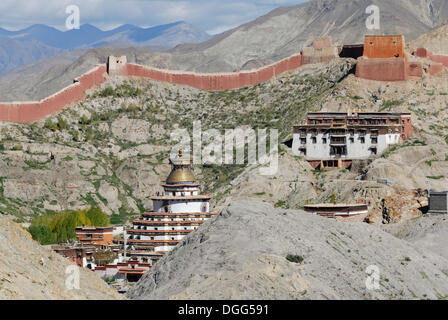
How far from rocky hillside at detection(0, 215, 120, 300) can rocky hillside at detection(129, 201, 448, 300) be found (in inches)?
164

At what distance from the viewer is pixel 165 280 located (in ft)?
223

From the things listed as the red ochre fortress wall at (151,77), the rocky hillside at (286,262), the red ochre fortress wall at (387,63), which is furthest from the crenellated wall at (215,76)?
the rocky hillside at (286,262)

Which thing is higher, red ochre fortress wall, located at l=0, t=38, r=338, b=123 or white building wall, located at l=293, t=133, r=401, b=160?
red ochre fortress wall, located at l=0, t=38, r=338, b=123

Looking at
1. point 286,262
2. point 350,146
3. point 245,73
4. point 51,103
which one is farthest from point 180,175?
point 245,73

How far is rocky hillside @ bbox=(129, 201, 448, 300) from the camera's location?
61.2 meters

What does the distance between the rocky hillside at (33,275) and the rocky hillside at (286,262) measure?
416 centimetres

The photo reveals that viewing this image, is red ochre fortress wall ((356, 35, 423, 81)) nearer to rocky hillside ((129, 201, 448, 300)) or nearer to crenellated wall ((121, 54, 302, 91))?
crenellated wall ((121, 54, 302, 91))

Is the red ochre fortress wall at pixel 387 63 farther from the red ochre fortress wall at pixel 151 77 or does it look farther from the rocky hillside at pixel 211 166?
the red ochre fortress wall at pixel 151 77

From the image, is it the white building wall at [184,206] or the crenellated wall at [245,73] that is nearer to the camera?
the white building wall at [184,206]

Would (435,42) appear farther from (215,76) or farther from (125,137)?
(125,137)

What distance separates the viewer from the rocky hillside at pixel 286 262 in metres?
61.2

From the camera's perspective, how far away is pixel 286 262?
63.8 meters

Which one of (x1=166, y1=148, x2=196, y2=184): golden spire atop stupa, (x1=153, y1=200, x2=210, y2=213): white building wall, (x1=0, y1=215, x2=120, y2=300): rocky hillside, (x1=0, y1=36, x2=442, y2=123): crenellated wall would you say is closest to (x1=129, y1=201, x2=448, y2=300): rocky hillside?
(x1=0, y1=215, x2=120, y2=300): rocky hillside
